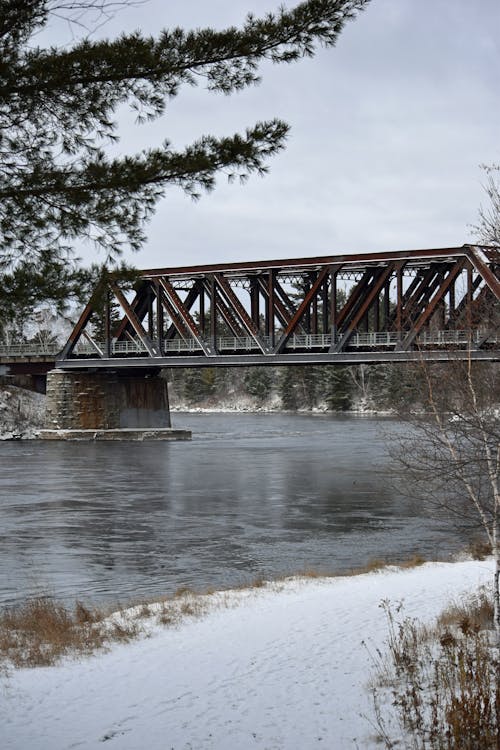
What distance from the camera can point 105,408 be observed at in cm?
6825

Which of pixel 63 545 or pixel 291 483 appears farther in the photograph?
pixel 291 483

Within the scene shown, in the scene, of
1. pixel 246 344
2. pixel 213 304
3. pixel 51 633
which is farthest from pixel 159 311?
pixel 51 633

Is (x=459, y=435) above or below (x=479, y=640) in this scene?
above

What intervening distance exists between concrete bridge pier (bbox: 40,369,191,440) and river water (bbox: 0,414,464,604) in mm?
15120

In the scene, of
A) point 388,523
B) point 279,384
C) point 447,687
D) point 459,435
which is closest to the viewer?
point 447,687

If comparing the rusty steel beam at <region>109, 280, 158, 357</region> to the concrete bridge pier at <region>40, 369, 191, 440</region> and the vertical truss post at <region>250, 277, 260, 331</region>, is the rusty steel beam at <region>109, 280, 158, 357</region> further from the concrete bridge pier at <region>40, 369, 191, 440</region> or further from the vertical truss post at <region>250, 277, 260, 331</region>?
the vertical truss post at <region>250, 277, 260, 331</region>

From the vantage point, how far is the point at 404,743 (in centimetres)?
742

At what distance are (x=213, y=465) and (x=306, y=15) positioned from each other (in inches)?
1409

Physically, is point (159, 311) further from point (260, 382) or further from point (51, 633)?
Result: point (260, 382)

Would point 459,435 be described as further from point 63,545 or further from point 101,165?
point 63,545

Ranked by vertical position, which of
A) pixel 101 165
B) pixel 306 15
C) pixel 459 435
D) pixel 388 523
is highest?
pixel 306 15

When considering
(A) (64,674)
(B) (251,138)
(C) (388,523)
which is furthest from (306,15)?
(C) (388,523)

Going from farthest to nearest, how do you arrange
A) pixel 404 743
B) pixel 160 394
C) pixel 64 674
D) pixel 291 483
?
pixel 160 394
pixel 291 483
pixel 64 674
pixel 404 743

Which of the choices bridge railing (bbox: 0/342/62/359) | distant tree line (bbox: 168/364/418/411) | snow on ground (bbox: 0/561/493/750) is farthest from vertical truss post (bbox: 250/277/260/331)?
snow on ground (bbox: 0/561/493/750)
